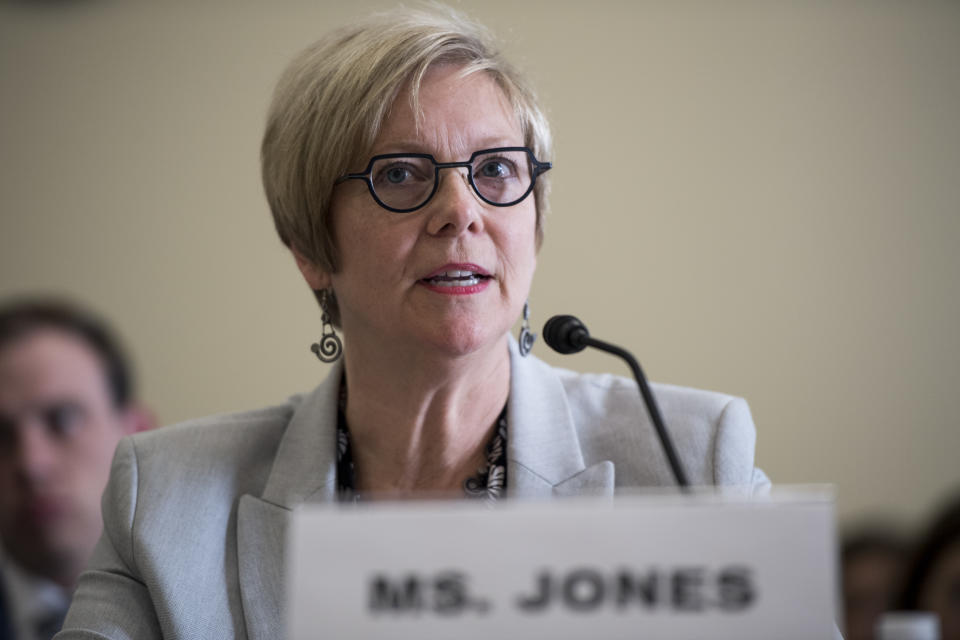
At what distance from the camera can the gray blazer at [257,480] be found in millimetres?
1374

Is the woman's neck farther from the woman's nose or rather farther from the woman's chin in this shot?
the woman's nose

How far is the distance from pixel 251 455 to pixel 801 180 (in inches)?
93.5

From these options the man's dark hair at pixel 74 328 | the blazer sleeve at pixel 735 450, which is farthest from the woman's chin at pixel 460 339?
the man's dark hair at pixel 74 328

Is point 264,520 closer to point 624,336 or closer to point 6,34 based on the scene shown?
point 624,336

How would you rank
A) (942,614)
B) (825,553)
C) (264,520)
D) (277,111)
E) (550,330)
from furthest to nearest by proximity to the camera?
(942,614) < (277,111) < (264,520) < (550,330) < (825,553)

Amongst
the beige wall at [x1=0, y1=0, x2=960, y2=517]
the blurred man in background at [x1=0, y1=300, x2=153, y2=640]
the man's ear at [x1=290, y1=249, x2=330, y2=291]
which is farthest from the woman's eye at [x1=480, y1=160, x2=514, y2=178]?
the blurred man in background at [x1=0, y1=300, x2=153, y2=640]

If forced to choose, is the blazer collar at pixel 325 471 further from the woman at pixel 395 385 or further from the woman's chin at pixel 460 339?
the woman's chin at pixel 460 339

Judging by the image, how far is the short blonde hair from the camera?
56.2 inches

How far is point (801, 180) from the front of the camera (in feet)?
10.7

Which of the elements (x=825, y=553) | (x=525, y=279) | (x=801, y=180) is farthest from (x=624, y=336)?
(x=825, y=553)

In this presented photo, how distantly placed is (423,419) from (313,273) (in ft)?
1.07

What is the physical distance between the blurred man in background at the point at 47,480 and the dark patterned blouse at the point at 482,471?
1.63 m

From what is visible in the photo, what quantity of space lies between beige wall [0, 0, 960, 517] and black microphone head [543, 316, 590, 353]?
1.96 m

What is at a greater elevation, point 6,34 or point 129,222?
point 6,34
